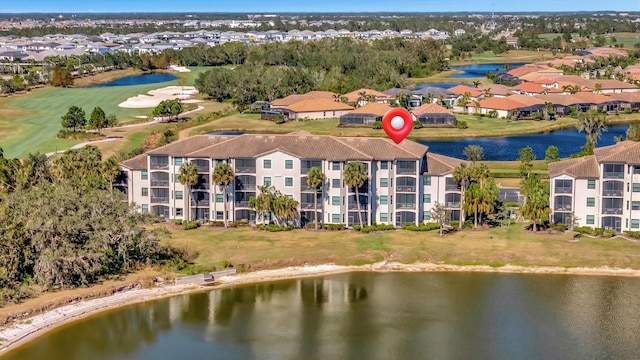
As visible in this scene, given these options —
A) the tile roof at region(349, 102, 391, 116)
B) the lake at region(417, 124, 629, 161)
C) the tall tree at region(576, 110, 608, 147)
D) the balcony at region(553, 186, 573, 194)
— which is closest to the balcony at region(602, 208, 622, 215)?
the balcony at region(553, 186, 573, 194)

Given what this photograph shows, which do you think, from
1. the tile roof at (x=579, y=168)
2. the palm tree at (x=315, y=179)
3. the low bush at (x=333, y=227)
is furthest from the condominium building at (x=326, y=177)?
the tile roof at (x=579, y=168)

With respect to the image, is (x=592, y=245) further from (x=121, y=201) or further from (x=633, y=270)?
(x=121, y=201)

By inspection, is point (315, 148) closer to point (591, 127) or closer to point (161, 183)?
point (161, 183)

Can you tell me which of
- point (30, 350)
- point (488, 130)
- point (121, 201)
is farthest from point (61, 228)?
point (488, 130)

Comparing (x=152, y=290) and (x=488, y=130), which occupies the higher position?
(x=488, y=130)

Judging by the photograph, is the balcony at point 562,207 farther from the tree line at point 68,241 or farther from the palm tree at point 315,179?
the tree line at point 68,241
